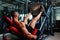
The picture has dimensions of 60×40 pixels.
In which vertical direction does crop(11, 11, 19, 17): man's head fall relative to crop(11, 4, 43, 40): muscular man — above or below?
above

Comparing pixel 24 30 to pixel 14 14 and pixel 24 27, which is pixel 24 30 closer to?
pixel 24 27

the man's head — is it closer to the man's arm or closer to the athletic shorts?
the man's arm

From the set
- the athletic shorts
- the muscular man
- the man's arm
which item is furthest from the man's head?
the athletic shorts

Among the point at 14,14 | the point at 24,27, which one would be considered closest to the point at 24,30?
the point at 24,27

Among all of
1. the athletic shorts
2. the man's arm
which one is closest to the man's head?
the man's arm

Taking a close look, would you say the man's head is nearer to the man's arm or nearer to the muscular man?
the muscular man

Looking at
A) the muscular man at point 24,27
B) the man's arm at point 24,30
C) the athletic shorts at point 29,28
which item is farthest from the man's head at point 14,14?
the athletic shorts at point 29,28

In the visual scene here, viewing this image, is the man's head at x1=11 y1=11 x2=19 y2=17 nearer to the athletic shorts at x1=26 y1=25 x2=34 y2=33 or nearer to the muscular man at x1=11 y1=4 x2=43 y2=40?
the muscular man at x1=11 y1=4 x2=43 y2=40

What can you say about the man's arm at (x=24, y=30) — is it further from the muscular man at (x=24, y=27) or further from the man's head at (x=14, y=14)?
the man's head at (x=14, y=14)

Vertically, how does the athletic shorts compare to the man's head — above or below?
below

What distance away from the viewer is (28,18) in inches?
98.2

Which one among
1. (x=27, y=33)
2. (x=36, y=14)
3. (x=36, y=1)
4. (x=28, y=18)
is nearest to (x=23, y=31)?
(x=27, y=33)

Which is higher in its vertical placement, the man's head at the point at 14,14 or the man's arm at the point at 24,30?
the man's head at the point at 14,14

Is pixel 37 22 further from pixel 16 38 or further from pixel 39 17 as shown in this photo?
pixel 16 38
